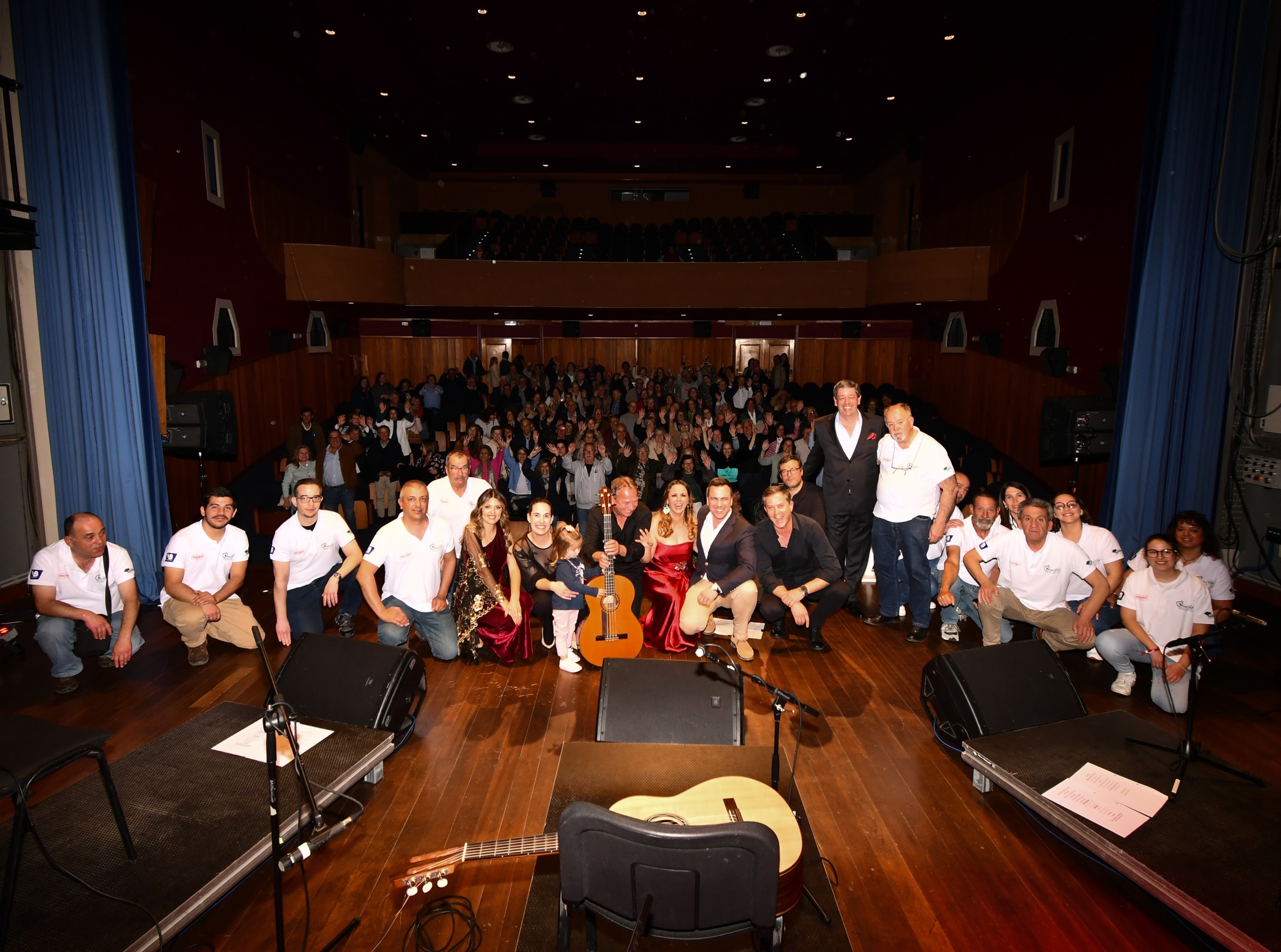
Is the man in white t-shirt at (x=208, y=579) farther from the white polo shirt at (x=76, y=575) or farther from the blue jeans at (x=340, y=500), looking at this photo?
the blue jeans at (x=340, y=500)

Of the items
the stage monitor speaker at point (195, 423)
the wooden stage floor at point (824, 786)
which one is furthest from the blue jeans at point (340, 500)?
the wooden stage floor at point (824, 786)

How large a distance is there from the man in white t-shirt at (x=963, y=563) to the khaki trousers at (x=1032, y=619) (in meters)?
0.06

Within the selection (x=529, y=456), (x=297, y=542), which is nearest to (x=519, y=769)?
(x=297, y=542)

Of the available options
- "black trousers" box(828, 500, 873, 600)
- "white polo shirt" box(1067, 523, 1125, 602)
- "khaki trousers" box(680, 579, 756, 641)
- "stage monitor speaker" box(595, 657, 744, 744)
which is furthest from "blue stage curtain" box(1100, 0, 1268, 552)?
"stage monitor speaker" box(595, 657, 744, 744)

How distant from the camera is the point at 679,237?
54.0 feet

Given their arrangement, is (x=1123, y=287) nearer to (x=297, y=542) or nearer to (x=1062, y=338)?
(x=1062, y=338)

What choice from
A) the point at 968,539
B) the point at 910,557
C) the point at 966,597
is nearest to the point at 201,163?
the point at 910,557

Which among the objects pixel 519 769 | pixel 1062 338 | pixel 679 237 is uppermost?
pixel 679 237

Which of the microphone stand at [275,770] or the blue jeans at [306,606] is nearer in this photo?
the microphone stand at [275,770]

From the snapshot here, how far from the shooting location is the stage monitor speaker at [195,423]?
20.8 feet

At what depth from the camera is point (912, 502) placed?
4898 mm

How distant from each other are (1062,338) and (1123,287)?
55.9 inches

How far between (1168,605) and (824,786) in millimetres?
2319

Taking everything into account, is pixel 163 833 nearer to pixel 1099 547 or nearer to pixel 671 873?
pixel 671 873
